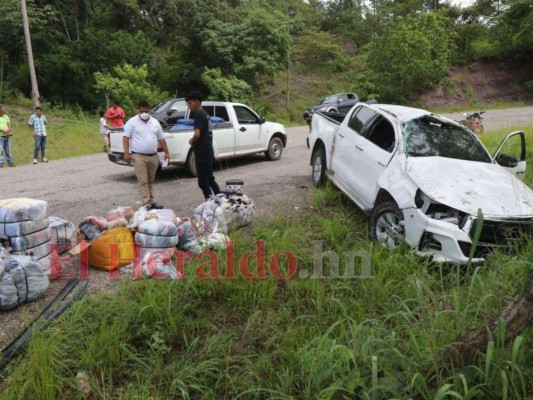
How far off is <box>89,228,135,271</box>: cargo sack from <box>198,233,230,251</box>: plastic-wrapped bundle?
0.79 m

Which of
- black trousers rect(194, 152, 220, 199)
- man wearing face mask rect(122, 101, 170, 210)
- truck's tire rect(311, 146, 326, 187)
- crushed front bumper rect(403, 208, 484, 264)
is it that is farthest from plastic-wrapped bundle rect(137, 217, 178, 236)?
truck's tire rect(311, 146, 326, 187)

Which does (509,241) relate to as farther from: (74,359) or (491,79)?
(491,79)

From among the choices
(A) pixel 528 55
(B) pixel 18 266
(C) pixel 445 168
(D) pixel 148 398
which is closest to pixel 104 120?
(B) pixel 18 266

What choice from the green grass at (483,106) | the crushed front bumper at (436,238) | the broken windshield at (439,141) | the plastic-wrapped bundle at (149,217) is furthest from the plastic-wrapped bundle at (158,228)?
the green grass at (483,106)

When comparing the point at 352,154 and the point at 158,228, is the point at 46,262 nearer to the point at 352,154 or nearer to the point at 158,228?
the point at 158,228

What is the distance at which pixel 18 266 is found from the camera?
373 centimetres

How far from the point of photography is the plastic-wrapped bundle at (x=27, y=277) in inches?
146

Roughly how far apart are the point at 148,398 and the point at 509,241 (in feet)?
11.8

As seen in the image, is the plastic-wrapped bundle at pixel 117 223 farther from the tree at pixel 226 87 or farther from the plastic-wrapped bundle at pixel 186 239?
the tree at pixel 226 87

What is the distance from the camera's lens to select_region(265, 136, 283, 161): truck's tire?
36.5 feet

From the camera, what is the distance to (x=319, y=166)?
307 inches

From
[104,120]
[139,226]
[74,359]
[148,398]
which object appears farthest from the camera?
[104,120]

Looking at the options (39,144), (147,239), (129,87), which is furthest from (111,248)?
(129,87)

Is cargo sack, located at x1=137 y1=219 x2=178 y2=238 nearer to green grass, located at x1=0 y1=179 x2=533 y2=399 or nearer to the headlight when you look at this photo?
green grass, located at x1=0 y1=179 x2=533 y2=399
